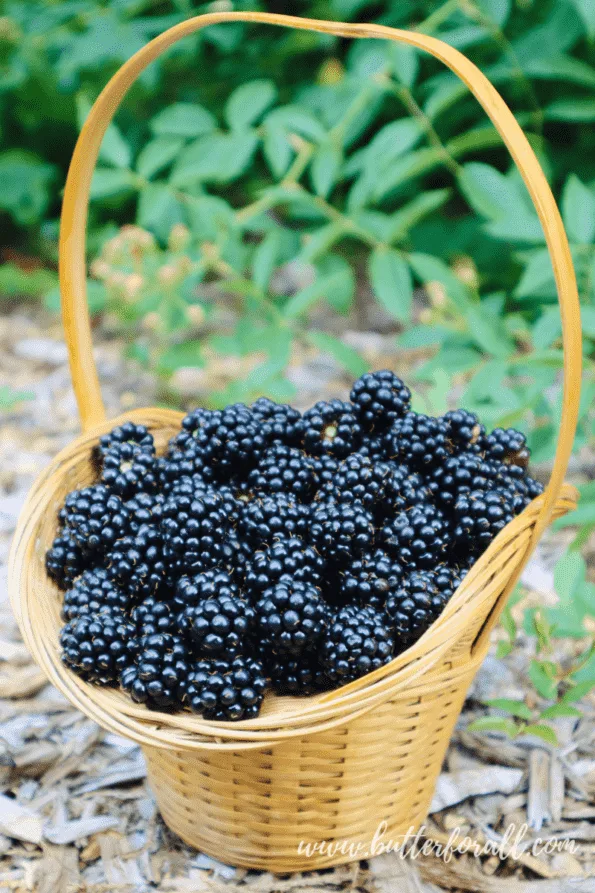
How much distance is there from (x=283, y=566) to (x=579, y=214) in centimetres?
120

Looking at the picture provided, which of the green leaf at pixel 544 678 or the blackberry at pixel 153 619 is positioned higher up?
the blackberry at pixel 153 619

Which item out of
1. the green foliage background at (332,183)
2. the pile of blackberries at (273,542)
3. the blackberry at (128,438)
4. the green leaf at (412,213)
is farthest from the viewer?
the green leaf at (412,213)

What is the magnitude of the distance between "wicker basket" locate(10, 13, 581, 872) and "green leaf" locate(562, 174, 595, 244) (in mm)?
838

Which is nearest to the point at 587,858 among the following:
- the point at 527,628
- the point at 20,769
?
the point at 527,628

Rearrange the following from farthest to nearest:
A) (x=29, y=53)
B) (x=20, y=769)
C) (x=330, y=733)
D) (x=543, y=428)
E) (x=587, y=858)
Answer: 1. (x=29, y=53)
2. (x=543, y=428)
3. (x=20, y=769)
4. (x=587, y=858)
5. (x=330, y=733)

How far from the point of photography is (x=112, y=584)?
1214 mm

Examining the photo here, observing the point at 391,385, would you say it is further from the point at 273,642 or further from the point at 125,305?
the point at 125,305

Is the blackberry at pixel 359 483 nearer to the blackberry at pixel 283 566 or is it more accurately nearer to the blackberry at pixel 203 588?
the blackberry at pixel 283 566

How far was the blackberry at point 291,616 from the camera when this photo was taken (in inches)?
42.3

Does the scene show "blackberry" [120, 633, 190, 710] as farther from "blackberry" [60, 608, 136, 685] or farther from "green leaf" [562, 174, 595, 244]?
"green leaf" [562, 174, 595, 244]

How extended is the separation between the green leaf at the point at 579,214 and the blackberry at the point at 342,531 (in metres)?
1.03

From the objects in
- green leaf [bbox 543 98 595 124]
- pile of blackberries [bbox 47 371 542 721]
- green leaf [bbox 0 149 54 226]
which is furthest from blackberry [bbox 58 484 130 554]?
green leaf [bbox 0 149 54 226]

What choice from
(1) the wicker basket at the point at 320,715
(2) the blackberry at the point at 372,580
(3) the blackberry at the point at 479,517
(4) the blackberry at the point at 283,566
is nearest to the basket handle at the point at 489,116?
(1) the wicker basket at the point at 320,715

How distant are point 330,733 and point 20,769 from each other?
0.71m
